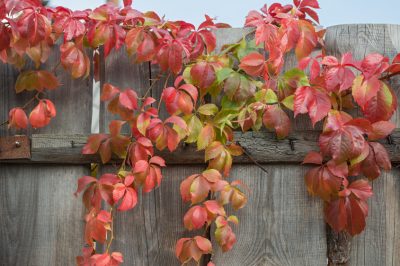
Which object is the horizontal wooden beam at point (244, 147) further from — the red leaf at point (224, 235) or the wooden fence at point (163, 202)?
the red leaf at point (224, 235)

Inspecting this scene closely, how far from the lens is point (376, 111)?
1.51 m

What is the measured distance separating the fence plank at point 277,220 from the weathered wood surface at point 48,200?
55cm

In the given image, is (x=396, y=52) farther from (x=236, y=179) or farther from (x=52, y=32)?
(x=52, y=32)

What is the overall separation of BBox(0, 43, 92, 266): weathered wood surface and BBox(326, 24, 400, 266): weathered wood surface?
2.85 feet

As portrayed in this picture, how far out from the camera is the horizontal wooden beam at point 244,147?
64.9 inches

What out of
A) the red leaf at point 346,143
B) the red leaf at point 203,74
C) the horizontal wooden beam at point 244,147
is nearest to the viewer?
the red leaf at point 346,143

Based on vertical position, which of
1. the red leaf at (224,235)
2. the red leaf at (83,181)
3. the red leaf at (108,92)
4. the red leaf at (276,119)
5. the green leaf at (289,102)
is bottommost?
the red leaf at (224,235)

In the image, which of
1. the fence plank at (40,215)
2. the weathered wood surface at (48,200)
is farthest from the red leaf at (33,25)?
the fence plank at (40,215)

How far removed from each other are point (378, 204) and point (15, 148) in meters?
1.20

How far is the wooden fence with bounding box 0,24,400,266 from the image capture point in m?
1.68

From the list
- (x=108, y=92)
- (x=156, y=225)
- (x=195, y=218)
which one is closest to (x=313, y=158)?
(x=195, y=218)

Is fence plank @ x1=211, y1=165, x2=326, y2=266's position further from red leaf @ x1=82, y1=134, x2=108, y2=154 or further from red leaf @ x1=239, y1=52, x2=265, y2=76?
red leaf @ x1=82, y1=134, x2=108, y2=154

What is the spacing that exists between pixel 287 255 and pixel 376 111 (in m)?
0.55

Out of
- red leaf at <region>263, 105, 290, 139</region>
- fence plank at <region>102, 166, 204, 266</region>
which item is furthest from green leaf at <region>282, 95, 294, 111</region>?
fence plank at <region>102, 166, 204, 266</region>
